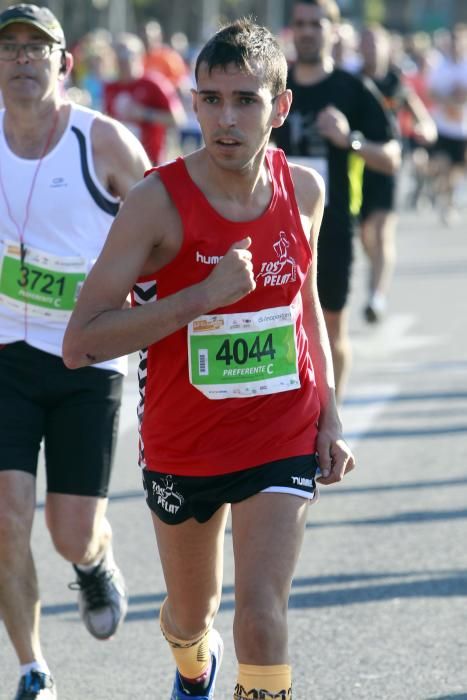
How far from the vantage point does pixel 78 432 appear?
5.01 meters

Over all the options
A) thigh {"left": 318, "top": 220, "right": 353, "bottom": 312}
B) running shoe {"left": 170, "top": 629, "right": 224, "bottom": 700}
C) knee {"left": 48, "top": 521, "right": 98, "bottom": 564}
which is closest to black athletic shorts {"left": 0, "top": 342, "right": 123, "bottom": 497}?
knee {"left": 48, "top": 521, "right": 98, "bottom": 564}

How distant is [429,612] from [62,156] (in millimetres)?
2044

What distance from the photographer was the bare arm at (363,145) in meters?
7.34

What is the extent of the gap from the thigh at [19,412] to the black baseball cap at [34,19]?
3.29ft

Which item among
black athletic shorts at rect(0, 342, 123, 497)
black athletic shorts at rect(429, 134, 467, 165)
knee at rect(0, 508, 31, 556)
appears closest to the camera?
knee at rect(0, 508, 31, 556)

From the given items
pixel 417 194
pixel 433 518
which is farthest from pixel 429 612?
pixel 417 194

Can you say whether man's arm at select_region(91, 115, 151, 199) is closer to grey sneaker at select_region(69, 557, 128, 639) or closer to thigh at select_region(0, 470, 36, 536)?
thigh at select_region(0, 470, 36, 536)

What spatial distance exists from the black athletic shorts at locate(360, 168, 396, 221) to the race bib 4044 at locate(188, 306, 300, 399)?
7.89 meters

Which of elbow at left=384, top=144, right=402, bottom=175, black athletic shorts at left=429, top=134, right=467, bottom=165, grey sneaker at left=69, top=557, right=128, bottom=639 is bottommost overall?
black athletic shorts at left=429, top=134, right=467, bottom=165

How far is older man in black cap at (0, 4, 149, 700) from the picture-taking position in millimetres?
4973

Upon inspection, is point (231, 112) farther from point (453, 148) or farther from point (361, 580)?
point (453, 148)

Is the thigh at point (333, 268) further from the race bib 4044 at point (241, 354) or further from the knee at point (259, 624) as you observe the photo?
the knee at point (259, 624)

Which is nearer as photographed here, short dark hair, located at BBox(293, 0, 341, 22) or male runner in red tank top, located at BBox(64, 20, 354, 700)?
male runner in red tank top, located at BBox(64, 20, 354, 700)

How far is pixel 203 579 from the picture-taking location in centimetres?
416
